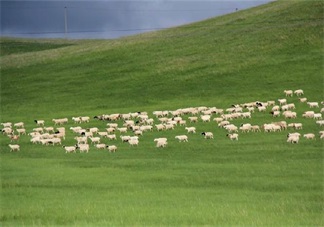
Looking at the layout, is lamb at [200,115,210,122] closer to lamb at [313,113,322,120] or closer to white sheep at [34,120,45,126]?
lamb at [313,113,322,120]

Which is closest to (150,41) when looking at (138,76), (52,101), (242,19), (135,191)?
(242,19)

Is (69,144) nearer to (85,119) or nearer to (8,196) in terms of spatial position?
(85,119)

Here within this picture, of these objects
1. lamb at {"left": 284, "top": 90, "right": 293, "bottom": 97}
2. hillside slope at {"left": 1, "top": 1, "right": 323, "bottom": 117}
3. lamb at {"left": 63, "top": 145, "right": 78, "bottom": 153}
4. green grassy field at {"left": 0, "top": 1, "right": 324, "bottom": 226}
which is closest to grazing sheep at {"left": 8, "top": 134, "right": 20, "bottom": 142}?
green grassy field at {"left": 0, "top": 1, "right": 324, "bottom": 226}

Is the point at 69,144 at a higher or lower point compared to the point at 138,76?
lower

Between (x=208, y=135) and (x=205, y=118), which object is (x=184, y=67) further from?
(x=208, y=135)

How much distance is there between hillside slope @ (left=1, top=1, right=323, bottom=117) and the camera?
63.5 m

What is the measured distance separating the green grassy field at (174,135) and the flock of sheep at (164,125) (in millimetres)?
652

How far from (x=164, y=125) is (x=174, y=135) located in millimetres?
3191

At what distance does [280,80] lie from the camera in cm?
6347

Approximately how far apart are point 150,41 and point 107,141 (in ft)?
180

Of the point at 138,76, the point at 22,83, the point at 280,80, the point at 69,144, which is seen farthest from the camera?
the point at 22,83

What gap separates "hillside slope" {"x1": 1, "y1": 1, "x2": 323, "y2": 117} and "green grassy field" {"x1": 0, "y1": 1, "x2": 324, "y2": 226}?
0.19 metres

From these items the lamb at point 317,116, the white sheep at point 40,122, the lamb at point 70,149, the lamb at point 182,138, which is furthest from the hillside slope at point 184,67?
the lamb at point 70,149

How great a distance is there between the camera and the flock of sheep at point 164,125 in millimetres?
39719
